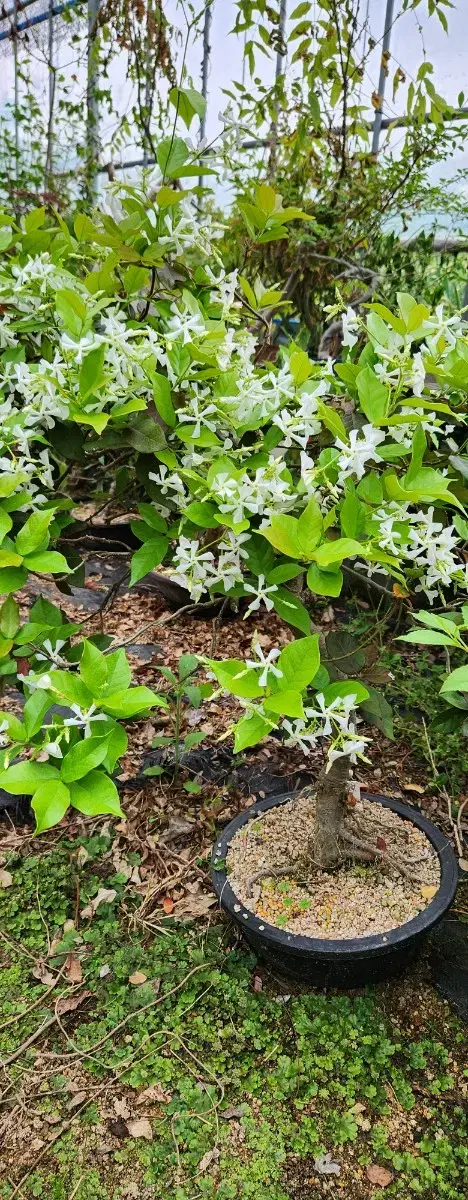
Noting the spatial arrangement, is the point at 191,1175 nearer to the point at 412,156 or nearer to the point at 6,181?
the point at 412,156

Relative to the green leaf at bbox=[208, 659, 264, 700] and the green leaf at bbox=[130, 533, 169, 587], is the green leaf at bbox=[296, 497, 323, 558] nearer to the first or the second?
the green leaf at bbox=[208, 659, 264, 700]

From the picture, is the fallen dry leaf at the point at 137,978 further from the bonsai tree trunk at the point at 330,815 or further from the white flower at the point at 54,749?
the white flower at the point at 54,749

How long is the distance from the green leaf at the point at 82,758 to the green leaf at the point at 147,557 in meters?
0.34

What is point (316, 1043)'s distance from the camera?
1.47m

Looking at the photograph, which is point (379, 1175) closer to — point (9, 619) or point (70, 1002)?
point (70, 1002)

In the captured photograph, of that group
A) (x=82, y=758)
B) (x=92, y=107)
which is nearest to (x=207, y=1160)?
(x=82, y=758)

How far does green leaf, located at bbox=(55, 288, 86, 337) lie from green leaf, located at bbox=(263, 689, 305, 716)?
57 centimetres

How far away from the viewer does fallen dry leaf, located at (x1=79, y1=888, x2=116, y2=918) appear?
1.81m

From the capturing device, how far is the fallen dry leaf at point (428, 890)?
5.18ft

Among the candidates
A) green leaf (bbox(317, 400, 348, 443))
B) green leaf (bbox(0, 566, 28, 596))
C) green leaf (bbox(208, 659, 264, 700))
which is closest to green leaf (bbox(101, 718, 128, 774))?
green leaf (bbox(208, 659, 264, 700))

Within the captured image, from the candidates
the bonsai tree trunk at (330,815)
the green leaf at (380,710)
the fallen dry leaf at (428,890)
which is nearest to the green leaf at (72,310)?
the green leaf at (380,710)

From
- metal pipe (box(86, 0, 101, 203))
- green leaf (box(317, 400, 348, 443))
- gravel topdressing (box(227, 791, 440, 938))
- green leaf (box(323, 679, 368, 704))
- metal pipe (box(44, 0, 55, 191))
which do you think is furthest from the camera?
metal pipe (box(44, 0, 55, 191))

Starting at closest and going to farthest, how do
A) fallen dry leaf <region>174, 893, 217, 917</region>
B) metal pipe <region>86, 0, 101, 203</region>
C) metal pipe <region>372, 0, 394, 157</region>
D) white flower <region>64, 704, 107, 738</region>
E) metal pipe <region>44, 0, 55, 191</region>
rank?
white flower <region>64, 704, 107, 738</region>, fallen dry leaf <region>174, 893, 217, 917</region>, metal pipe <region>372, 0, 394, 157</region>, metal pipe <region>86, 0, 101, 203</region>, metal pipe <region>44, 0, 55, 191</region>

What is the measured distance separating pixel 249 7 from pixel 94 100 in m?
2.68
